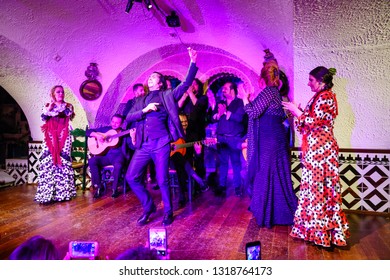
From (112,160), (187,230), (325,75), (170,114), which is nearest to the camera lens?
(325,75)

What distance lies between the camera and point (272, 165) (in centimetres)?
309

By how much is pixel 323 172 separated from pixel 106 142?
10.6ft

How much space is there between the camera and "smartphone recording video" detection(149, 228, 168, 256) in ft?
7.13

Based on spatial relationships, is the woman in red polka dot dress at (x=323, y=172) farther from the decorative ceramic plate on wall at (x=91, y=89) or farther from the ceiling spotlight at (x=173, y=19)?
the decorative ceramic plate on wall at (x=91, y=89)

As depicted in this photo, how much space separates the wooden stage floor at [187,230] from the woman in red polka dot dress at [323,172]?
5.7 inches

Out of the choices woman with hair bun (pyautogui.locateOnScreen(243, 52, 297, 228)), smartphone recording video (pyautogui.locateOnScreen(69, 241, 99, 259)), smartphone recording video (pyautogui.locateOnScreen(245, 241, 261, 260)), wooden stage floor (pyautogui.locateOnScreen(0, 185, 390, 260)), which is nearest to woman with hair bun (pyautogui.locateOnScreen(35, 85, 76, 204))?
wooden stage floor (pyautogui.locateOnScreen(0, 185, 390, 260))

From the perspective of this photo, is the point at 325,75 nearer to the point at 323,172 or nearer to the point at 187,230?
the point at 323,172

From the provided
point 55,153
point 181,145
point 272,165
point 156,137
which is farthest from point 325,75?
point 55,153

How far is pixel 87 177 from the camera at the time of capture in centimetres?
550

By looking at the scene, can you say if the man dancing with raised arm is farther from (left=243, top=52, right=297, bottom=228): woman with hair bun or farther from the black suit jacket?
(left=243, top=52, right=297, bottom=228): woman with hair bun

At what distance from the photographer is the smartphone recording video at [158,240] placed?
2.17 meters

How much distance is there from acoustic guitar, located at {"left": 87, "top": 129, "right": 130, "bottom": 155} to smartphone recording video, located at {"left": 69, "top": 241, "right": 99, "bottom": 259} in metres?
2.60
